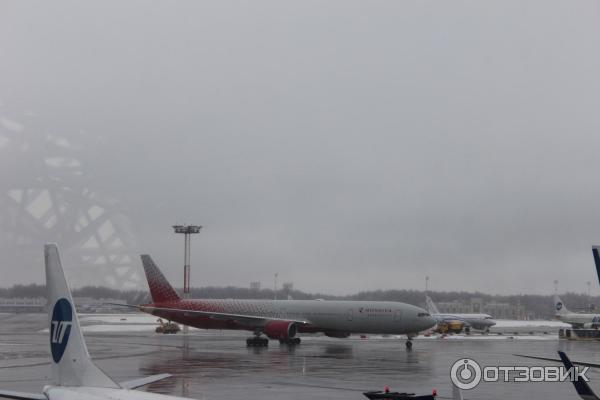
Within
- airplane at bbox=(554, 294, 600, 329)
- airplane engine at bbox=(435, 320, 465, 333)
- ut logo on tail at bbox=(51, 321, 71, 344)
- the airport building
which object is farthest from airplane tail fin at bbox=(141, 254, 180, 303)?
the airport building

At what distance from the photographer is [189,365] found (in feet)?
123

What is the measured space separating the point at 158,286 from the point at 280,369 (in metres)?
28.0

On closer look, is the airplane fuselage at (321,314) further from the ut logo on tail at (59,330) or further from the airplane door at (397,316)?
the ut logo on tail at (59,330)

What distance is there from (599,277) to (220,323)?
4545 centimetres

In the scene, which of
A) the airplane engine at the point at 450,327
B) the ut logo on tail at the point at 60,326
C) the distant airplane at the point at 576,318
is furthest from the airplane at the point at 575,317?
the ut logo on tail at the point at 60,326

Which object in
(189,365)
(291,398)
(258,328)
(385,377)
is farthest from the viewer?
(258,328)

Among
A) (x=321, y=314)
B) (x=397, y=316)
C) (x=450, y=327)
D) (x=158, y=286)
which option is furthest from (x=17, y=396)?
(x=450, y=327)

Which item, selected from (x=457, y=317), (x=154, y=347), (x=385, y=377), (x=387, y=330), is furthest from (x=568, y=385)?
(x=457, y=317)

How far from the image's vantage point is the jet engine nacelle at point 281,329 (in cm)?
5578

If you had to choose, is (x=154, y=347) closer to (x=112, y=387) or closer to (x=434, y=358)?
(x=434, y=358)

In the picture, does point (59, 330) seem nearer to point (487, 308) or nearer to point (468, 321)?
point (468, 321)

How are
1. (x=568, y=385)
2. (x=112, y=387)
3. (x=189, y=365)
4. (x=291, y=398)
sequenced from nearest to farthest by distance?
(x=112, y=387) < (x=291, y=398) < (x=568, y=385) < (x=189, y=365)

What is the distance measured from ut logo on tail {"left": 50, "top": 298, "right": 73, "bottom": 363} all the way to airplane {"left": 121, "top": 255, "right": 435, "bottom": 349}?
41.3 m

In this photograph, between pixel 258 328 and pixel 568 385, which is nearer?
pixel 568 385
